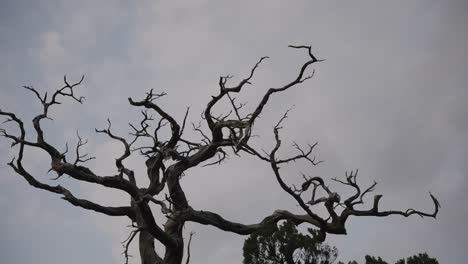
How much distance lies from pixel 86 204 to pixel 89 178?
0.53 meters

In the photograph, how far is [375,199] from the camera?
24.3ft

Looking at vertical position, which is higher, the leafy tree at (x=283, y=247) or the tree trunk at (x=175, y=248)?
the leafy tree at (x=283, y=247)

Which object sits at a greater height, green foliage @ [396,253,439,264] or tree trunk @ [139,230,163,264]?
green foliage @ [396,253,439,264]

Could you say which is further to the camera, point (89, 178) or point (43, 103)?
point (43, 103)

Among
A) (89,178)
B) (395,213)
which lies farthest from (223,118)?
(395,213)

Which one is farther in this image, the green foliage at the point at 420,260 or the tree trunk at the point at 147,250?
the green foliage at the point at 420,260

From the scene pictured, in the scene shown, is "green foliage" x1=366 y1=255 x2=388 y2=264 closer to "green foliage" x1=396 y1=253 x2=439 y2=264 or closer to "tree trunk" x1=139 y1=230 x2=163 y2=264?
"green foliage" x1=396 y1=253 x2=439 y2=264

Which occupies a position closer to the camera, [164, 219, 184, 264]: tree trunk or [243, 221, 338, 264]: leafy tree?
[164, 219, 184, 264]: tree trunk

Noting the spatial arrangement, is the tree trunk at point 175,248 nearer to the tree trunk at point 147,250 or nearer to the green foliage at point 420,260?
the tree trunk at point 147,250

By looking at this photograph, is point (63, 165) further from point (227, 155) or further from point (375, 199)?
point (375, 199)

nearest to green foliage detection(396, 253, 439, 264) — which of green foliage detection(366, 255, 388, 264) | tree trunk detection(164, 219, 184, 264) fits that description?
green foliage detection(366, 255, 388, 264)

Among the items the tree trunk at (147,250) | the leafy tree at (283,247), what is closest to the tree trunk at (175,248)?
the tree trunk at (147,250)

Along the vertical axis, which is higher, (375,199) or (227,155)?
(227,155)

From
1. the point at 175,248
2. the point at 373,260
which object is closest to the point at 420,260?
the point at 373,260
